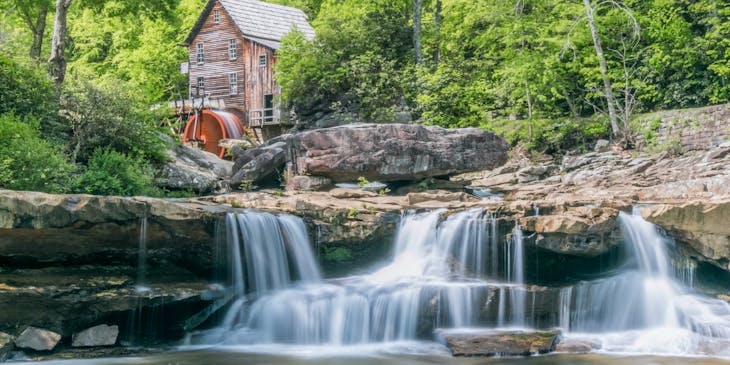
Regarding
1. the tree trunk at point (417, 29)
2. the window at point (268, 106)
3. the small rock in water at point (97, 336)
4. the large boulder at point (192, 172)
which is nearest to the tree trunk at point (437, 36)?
the tree trunk at point (417, 29)

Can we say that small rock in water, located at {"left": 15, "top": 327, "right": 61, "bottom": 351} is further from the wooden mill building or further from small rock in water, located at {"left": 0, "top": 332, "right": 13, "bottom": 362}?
the wooden mill building

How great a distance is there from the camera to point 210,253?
12508 millimetres

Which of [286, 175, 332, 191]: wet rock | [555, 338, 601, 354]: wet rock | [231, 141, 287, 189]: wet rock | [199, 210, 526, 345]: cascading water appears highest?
[231, 141, 287, 189]: wet rock

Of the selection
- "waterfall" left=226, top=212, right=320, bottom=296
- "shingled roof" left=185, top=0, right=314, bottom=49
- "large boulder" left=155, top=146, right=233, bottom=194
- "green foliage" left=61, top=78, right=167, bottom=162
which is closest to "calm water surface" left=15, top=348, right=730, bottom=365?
"waterfall" left=226, top=212, right=320, bottom=296

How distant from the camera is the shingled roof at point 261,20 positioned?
115ft

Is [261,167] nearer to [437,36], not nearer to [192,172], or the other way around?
[192,172]

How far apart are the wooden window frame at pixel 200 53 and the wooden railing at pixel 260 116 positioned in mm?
4786

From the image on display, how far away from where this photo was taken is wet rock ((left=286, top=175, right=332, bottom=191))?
17109 mm

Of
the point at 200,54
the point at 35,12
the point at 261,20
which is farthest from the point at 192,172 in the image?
the point at 200,54

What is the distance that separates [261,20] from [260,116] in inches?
228

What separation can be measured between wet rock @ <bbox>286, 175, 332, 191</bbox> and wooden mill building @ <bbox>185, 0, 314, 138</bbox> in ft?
52.1

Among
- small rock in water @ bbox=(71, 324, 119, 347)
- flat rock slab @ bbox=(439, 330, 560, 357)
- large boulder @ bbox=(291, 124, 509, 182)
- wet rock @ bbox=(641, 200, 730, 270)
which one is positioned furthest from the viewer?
large boulder @ bbox=(291, 124, 509, 182)

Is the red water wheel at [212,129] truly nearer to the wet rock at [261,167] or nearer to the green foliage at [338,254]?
the wet rock at [261,167]

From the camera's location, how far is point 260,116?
34188mm
